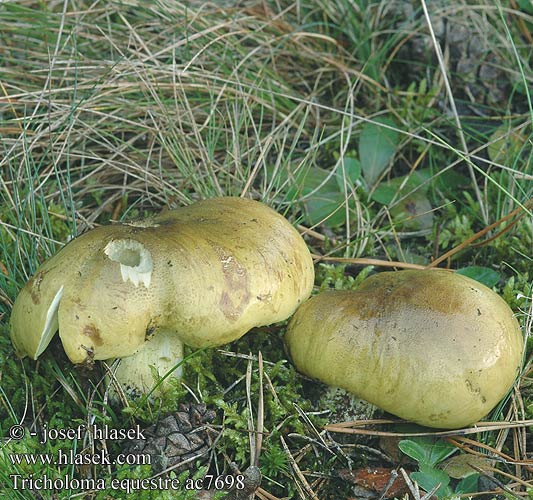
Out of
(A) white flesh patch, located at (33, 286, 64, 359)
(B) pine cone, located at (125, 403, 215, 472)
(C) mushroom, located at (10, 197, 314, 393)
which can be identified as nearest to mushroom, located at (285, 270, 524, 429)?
(C) mushroom, located at (10, 197, 314, 393)

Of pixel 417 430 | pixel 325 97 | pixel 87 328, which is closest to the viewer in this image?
pixel 87 328

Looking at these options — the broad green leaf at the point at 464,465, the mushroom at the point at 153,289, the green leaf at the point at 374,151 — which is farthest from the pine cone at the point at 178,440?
the green leaf at the point at 374,151

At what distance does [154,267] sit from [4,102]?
57.5 inches

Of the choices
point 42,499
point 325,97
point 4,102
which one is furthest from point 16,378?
point 325,97

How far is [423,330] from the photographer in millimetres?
1875

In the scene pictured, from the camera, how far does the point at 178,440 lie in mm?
1917

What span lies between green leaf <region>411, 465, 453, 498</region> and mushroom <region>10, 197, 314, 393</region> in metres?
Answer: 0.60

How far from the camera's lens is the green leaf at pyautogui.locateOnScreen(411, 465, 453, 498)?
188 centimetres

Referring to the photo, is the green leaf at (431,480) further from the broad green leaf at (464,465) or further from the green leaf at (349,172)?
the green leaf at (349,172)

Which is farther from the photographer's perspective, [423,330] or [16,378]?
[16,378]

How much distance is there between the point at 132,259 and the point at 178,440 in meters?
0.54

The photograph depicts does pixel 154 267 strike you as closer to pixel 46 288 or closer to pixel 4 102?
pixel 46 288

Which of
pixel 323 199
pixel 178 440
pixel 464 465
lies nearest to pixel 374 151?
pixel 323 199

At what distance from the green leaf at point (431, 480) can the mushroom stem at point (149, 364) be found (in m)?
0.78
